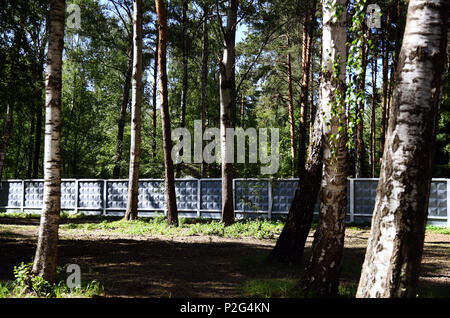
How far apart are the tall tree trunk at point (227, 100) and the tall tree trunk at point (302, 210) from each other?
5.60 meters

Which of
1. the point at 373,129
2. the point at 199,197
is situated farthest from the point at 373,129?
the point at 199,197

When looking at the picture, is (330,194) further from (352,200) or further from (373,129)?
(373,129)

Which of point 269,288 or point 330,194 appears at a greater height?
point 330,194

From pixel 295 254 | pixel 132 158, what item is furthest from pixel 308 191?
pixel 132 158

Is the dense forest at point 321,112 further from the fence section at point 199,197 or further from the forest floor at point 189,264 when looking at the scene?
the fence section at point 199,197

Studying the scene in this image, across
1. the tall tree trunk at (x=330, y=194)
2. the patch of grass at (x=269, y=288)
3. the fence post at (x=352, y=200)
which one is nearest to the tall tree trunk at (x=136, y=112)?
the fence post at (x=352, y=200)

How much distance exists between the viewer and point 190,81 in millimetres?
33375

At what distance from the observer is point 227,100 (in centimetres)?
1143

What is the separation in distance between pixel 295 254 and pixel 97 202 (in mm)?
13615

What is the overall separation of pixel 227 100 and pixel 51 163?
297 inches

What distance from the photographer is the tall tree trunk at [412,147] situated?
272 centimetres

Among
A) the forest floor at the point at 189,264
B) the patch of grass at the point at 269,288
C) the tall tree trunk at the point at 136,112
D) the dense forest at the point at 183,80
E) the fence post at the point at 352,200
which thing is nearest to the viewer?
the patch of grass at the point at 269,288

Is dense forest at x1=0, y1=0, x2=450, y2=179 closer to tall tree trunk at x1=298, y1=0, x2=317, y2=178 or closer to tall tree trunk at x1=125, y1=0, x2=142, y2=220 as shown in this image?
tall tree trunk at x1=298, y1=0, x2=317, y2=178
